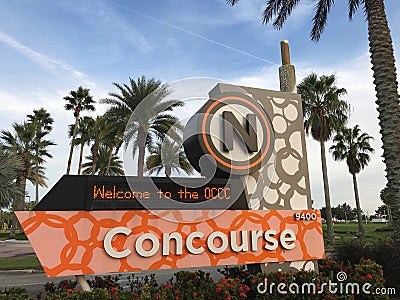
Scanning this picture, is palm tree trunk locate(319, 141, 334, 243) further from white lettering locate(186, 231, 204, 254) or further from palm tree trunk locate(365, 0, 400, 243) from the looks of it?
white lettering locate(186, 231, 204, 254)

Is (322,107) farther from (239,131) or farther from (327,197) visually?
(239,131)

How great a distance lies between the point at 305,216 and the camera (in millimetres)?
8453

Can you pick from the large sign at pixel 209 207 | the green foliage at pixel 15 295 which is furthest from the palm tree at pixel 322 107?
the green foliage at pixel 15 295

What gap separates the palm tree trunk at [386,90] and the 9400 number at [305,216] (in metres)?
2.45

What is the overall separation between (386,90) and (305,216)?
4592 mm

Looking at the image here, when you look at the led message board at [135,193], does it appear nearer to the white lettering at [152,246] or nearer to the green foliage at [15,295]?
the white lettering at [152,246]

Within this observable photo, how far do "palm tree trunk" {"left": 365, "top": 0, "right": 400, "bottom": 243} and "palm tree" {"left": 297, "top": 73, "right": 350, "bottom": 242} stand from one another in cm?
1492

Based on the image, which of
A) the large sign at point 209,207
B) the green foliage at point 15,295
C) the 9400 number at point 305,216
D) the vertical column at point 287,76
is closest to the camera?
the green foliage at point 15,295

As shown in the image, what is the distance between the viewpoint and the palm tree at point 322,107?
2538 cm

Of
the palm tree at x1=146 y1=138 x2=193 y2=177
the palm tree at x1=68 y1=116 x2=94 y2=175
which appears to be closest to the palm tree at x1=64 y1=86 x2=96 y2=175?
the palm tree at x1=68 y1=116 x2=94 y2=175

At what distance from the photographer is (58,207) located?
20.7 feet

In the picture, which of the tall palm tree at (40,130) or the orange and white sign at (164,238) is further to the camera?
the tall palm tree at (40,130)

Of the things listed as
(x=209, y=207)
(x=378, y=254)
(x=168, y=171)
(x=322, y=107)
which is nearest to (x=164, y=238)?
(x=209, y=207)

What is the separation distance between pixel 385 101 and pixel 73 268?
9138 millimetres
